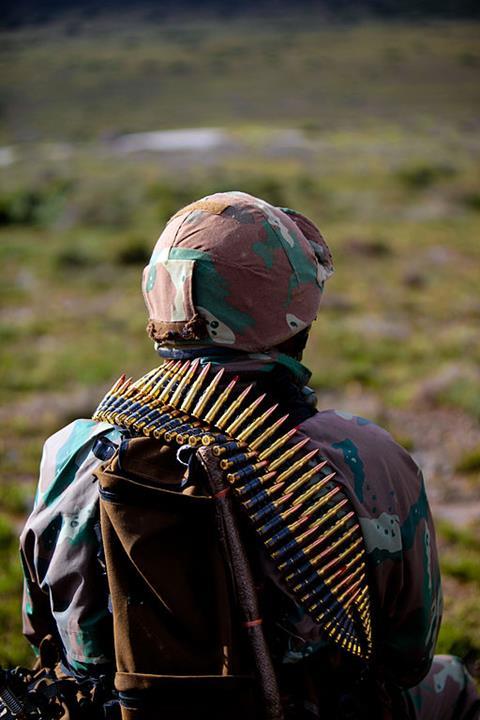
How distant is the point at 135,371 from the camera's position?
9586 millimetres

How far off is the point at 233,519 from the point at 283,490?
0.21m

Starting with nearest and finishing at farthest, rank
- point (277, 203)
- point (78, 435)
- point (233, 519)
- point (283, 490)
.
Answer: point (233, 519) → point (283, 490) → point (78, 435) → point (277, 203)

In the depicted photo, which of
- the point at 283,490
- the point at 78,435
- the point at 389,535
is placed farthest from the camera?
the point at 78,435

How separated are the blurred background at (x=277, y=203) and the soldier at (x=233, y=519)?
7.10 feet

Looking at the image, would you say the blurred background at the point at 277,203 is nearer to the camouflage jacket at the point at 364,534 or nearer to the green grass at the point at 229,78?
the green grass at the point at 229,78

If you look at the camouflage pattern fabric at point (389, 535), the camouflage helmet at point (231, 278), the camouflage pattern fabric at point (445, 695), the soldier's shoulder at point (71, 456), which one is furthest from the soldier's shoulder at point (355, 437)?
the camouflage pattern fabric at point (445, 695)

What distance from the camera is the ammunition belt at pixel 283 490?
7.13 ft

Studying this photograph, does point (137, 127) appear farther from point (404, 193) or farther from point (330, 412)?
point (330, 412)

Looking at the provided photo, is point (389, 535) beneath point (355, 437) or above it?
beneath

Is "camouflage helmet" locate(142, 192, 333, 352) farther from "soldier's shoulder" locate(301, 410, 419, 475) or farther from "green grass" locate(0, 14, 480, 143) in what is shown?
"green grass" locate(0, 14, 480, 143)

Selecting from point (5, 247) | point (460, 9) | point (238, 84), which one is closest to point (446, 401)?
point (5, 247)

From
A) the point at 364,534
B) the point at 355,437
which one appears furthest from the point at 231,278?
the point at 364,534

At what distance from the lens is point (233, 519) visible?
6.84 feet

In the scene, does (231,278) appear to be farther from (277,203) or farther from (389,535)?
(277,203)
